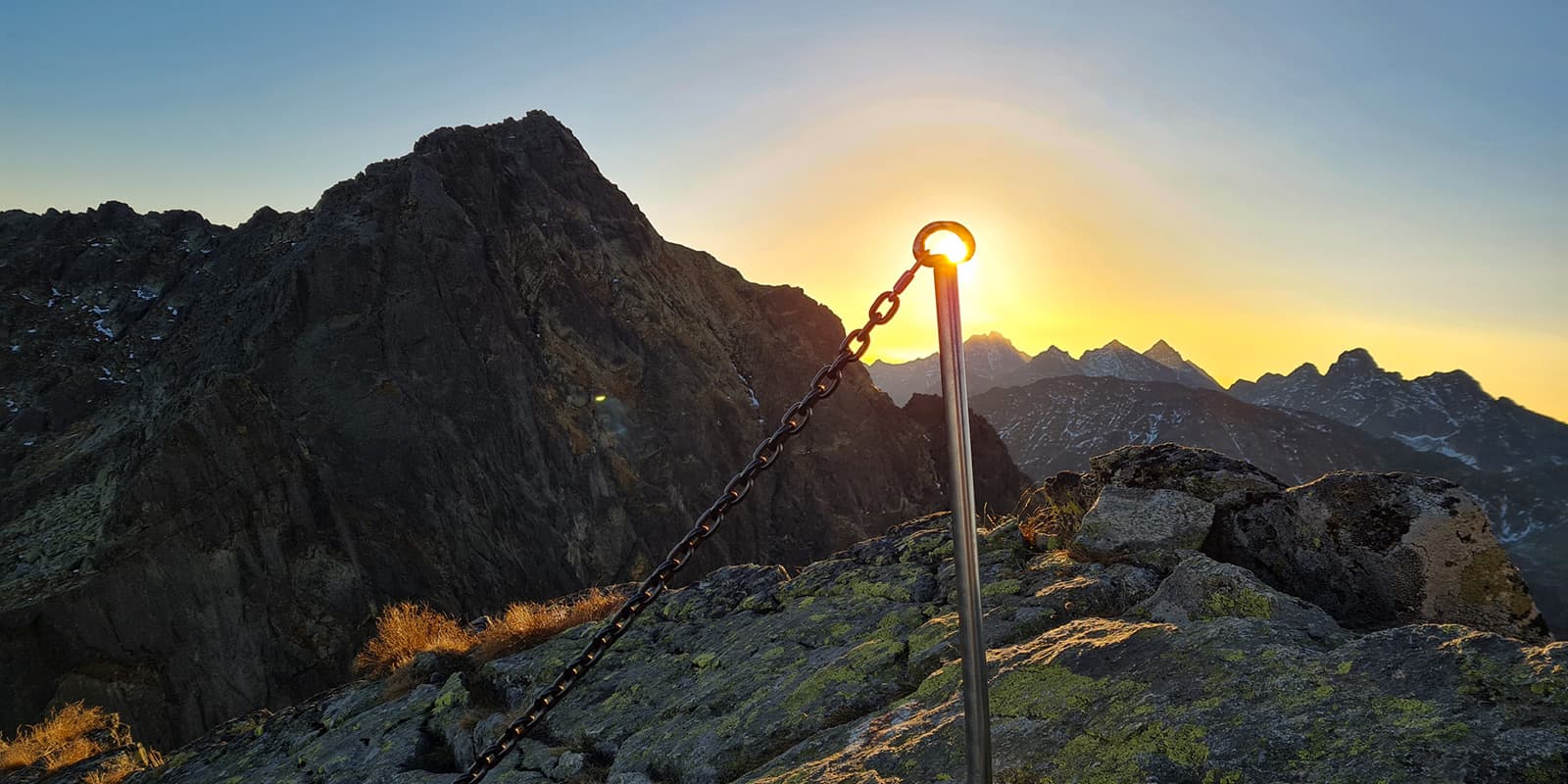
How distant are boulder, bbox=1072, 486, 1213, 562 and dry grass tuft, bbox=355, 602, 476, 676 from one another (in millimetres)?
7450

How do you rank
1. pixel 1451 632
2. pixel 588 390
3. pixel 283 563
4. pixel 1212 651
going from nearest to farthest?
pixel 1451 632 < pixel 1212 651 < pixel 283 563 < pixel 588 390

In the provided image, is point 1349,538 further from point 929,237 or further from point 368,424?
point 368,424

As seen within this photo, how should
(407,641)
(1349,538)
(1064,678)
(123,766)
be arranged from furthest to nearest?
(407,641)
(123,766)
(1349,538)
(1064,678)

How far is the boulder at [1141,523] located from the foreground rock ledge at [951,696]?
28 centimetres

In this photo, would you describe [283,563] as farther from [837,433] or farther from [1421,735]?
[1421,735]

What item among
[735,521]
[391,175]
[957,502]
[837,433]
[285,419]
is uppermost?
[391,175]

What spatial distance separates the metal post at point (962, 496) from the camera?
300 centimetres

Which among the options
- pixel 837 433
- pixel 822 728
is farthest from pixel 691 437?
pixel 822 728

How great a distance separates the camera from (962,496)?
3033 mm

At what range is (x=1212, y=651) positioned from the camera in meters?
4.08

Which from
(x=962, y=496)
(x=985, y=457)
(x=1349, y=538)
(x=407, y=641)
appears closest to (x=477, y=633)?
(x=407, y=641)

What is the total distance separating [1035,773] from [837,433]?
65.3 m

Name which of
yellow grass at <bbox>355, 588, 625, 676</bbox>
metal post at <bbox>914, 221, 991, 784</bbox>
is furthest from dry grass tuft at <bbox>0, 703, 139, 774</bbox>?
metal post at <bbox>914, 221, 991, 784</bbox>

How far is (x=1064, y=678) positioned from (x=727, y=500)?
7.34ft
